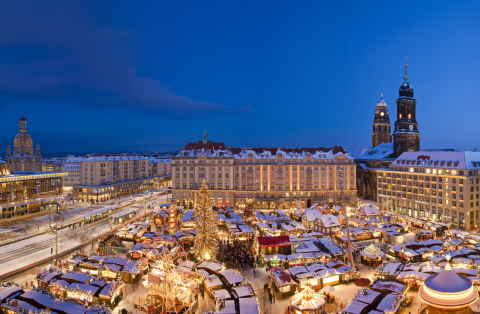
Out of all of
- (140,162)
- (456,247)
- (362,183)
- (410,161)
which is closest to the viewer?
(456,247)

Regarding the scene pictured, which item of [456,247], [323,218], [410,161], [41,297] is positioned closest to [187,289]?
[41,297]

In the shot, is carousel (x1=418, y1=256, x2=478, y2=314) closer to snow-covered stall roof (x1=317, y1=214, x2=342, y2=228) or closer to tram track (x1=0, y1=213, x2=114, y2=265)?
snow-covered stall roof (x1=317, y1=214, x2=342, y2=228)

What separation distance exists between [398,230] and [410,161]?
2522 centimetres

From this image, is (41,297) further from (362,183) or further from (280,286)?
(362,183)

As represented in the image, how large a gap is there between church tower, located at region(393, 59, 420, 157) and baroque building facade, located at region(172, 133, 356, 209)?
52.3 ft

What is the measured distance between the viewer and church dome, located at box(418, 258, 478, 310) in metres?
8.50

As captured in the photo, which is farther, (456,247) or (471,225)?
(471,225)

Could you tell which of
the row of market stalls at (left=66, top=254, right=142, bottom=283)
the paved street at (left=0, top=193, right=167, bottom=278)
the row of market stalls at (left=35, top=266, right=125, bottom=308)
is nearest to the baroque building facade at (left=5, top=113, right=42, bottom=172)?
the paved street at (left=0, top=193, right=167, bottom=278)

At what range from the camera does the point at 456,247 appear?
117ft

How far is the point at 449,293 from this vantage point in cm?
855

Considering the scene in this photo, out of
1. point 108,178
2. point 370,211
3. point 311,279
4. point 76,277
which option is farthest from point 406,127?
point 108,178

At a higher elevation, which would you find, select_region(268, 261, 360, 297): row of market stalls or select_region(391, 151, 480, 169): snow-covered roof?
select_region(391, 151, 480, 169): snow-covered roof

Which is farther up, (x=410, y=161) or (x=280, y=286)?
(x=410, y=161)

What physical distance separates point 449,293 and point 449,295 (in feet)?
0.27
